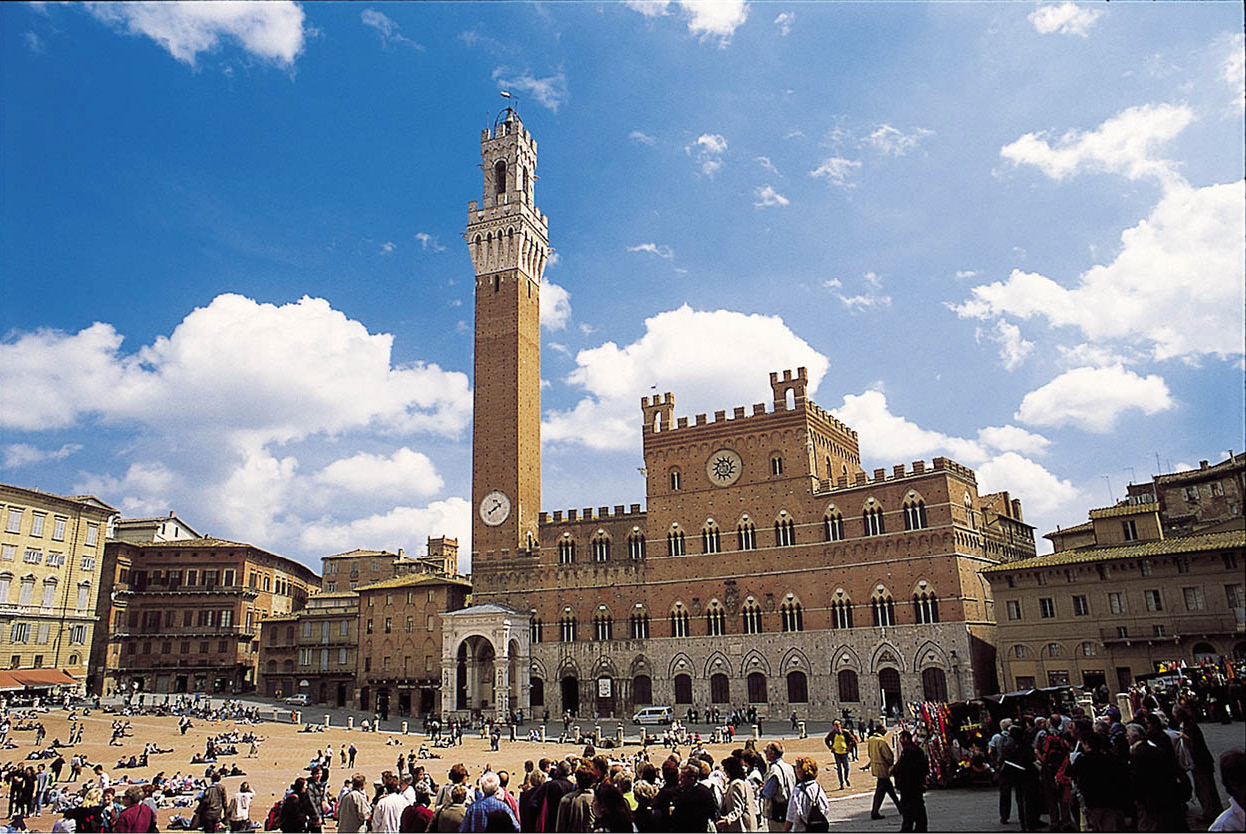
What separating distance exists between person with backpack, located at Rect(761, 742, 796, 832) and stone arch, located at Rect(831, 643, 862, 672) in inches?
1441

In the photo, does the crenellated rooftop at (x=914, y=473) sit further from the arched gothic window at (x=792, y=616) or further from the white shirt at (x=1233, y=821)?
the white shirt at (x=1233, y=821)

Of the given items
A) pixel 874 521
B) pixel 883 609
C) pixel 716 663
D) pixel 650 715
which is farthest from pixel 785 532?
pixel 650 715

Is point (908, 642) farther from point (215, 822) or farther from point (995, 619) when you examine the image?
point (215, 822)

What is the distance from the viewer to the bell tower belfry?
57.0 metres

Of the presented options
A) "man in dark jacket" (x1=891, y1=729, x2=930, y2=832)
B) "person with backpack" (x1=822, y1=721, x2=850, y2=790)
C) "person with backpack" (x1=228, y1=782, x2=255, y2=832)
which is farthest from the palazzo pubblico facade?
"person with backpack" (x1=228, y1=782, x2=255, y2=832)

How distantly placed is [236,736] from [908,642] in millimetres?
33247

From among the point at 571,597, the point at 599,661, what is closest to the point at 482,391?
the point at 571,597

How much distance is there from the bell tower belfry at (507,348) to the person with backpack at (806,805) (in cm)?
→ 4612

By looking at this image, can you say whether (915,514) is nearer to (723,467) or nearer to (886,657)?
(886,657)

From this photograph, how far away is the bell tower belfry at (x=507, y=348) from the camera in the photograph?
187 ft

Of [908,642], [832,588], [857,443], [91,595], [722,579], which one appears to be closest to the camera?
[908,642]

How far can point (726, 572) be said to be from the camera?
50188mm

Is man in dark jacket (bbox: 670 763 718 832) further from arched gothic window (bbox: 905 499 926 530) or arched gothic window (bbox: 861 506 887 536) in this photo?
arched gothic window (bbox: 861 506 887 536)

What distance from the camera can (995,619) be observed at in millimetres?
44438
